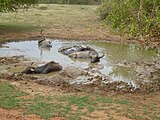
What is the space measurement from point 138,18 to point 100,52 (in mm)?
10792

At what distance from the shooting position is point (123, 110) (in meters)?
11.9

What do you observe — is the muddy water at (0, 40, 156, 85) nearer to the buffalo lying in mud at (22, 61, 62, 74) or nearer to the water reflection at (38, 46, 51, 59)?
the water reflection at (38, 46, 51, 59)

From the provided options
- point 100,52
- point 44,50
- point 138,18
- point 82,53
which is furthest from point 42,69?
point 100,52

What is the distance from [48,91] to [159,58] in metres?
10.5

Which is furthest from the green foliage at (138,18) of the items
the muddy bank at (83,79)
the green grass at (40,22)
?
the green grass at (40,22)

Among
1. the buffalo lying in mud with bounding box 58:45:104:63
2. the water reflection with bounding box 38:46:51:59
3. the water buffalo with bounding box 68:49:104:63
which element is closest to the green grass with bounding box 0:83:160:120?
the buffalo lying in mud with bounding box 58:45:104:63

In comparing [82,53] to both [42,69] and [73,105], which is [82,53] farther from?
[73,105]

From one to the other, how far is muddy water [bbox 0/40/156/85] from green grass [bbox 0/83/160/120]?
3.63m

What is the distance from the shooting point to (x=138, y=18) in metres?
13.3

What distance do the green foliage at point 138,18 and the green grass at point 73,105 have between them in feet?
8.88

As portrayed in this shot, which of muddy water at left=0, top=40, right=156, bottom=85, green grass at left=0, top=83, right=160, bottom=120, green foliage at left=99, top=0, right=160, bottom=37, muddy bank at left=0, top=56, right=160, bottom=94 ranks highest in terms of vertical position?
green foliage at left=99, top=0, right=160, bottom=37

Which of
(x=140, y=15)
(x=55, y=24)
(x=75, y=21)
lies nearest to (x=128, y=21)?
(x=140, y=15)

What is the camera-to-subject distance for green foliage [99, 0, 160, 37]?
13055mm

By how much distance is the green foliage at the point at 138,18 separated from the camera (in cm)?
1305
